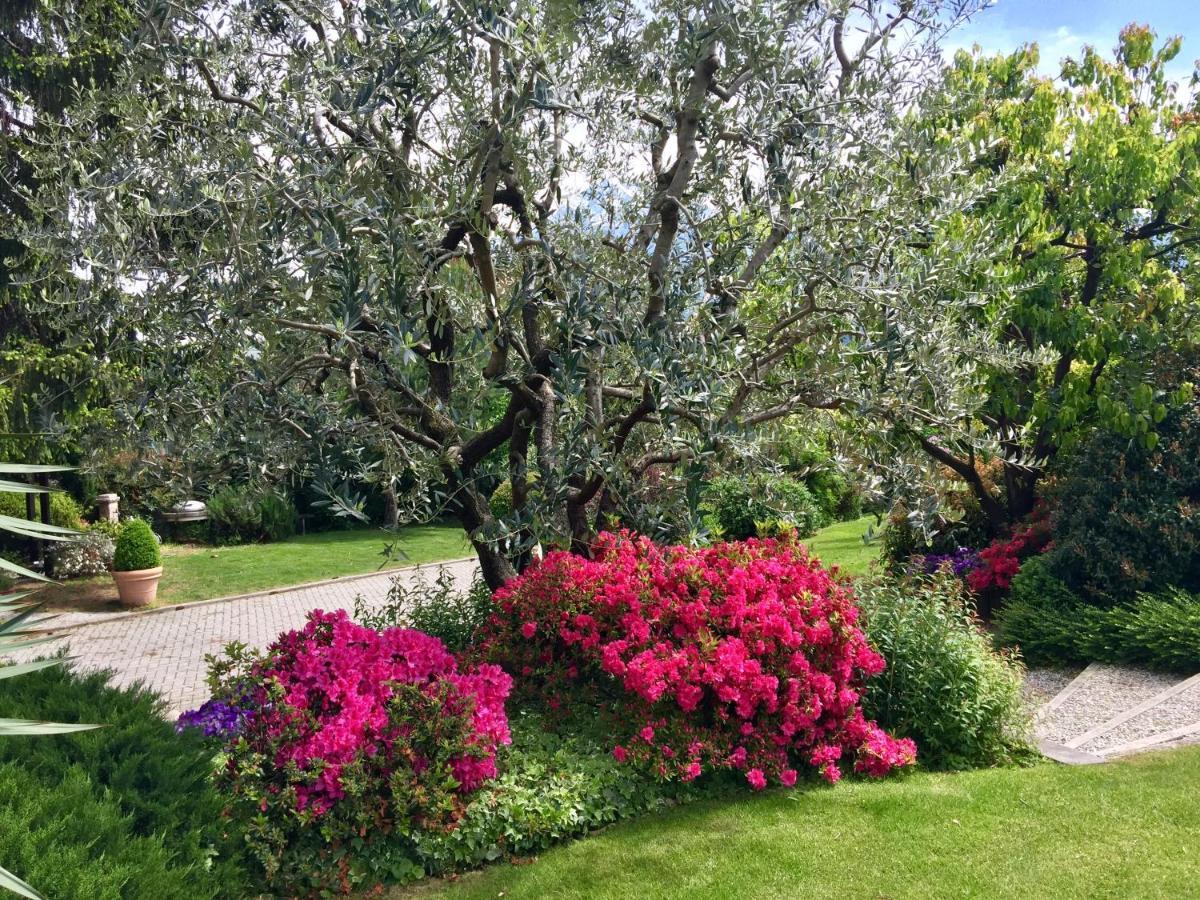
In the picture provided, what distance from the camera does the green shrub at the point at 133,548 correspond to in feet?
37.9

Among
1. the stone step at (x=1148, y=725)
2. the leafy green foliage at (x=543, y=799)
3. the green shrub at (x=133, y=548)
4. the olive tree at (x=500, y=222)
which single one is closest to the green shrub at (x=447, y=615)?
the olive tree at (x=500, y=222)

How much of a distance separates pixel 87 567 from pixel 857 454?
1227cm

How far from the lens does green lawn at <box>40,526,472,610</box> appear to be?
12.4 meters

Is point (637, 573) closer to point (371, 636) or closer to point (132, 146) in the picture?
point (371, 636)

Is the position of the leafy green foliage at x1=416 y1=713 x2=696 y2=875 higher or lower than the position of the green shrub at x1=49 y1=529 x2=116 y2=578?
lower

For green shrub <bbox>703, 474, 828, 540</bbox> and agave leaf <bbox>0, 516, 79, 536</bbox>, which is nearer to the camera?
agave leaf <bbox>0, 516, 79, 536</bbox>

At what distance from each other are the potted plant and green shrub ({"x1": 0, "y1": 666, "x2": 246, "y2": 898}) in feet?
27.1

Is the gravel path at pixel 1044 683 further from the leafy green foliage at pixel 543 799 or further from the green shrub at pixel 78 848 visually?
the green shrub at pixel 78 848

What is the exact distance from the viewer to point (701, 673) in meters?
4.96

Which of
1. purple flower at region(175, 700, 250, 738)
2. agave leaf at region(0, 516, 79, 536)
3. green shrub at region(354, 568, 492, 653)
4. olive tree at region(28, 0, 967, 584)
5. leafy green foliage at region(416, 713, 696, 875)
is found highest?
olive tree at region(28, 0, 967, 584)

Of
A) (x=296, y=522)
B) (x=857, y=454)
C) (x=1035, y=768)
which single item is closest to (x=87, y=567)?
(x=296, y=522)

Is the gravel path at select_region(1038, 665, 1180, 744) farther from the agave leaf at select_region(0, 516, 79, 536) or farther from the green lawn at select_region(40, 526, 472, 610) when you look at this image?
the green lawn at select_region(40, 526, 472, 610)

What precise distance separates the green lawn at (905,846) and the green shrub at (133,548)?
9.21 metres

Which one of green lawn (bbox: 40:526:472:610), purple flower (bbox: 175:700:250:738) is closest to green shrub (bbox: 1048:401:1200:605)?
green lawn (bbox: 40:526:472:610)
